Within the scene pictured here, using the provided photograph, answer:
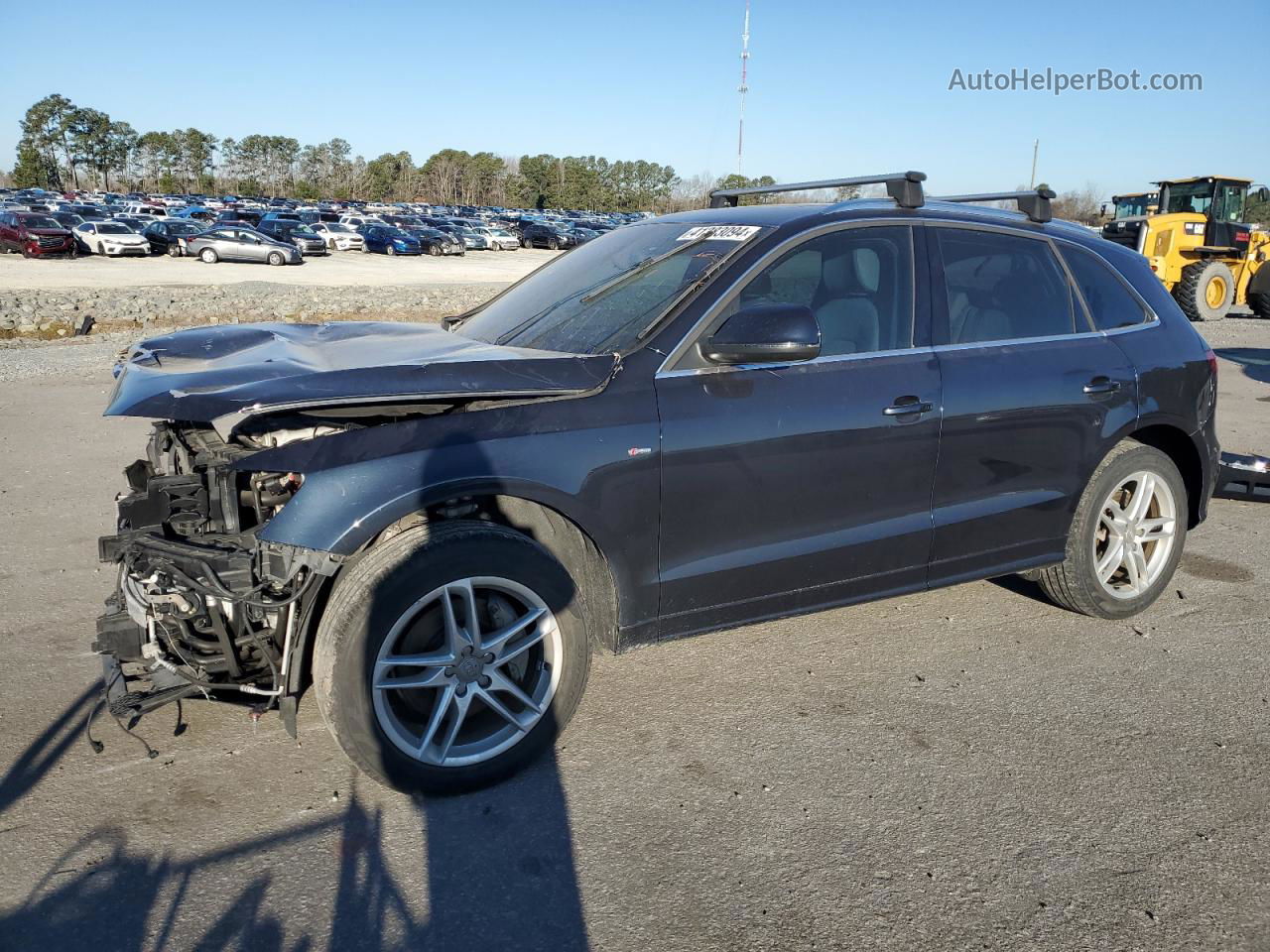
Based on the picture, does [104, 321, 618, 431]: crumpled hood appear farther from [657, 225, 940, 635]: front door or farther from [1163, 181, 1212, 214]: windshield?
[1163, 181, 1212, 214]: windshield

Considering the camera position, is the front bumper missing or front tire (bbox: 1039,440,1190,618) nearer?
the front bumper missing

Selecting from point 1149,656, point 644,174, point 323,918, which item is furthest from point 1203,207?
point 644,174

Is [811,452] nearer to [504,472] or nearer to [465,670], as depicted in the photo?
[504,472]

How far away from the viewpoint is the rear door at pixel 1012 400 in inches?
154

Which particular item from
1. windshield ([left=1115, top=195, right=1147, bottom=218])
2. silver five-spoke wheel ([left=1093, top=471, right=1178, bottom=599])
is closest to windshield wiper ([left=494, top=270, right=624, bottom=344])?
silver five-spoke wheel ([left=1093, top=471, right=1178, bottom=599])

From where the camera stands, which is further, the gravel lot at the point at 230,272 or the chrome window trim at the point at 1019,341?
the gravel lot at the point at 230,272

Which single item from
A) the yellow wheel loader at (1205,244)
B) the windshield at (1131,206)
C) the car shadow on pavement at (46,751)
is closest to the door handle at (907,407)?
the car shadow on pavement at (46,751)

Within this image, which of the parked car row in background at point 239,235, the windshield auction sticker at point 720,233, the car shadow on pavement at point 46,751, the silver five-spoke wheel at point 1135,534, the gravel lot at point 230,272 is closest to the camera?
the car shadow on pavement at point 46,751

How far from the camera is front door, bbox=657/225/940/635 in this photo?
3.37m

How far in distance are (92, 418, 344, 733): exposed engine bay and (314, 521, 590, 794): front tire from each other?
0.19 m

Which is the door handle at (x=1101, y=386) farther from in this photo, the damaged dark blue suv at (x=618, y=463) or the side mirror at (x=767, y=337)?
the side mirror at (x=767, y=337)

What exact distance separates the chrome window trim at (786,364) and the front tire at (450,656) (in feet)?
2.63

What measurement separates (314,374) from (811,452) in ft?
5.71

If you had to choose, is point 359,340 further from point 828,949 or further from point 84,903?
point 828,949
